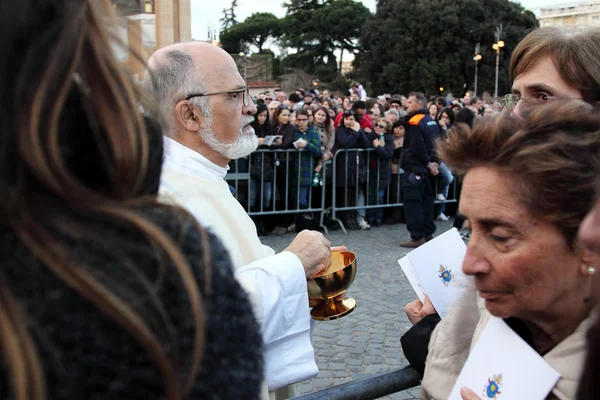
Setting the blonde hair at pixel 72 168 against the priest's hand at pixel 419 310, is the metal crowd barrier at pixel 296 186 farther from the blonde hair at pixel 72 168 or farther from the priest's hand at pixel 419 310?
the blonde hair at pixel 72 168

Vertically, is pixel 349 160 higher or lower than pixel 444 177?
higher

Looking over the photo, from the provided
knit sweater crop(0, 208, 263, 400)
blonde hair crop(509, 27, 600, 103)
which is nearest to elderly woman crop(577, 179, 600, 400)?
knit sweater crop(0, 208, 263, 400)

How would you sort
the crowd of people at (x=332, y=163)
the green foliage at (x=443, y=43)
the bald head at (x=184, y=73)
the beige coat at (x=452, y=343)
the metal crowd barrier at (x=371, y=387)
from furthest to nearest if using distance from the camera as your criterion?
the green foliage at (x=443, y=43) → the crowd of people at (x=332, y=163) → the bald head at (x=184, y=73) → the metal crowd barrier at (x=371, y=387) → the beige coat at (x=452, y=343)

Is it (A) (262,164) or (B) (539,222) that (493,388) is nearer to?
(B) (539,222)

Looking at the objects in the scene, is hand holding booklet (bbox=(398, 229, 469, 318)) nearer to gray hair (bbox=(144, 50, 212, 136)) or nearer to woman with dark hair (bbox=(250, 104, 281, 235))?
gray hair (bbox=(144, 50, 212, 136))

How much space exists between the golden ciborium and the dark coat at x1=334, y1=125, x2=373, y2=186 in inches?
276

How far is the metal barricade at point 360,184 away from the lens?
9.37 meters

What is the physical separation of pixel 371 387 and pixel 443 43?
5199cm

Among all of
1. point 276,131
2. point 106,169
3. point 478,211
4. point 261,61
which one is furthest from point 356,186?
point 261,61

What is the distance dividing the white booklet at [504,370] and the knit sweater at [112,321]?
788 mm

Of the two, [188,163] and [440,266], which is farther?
[188,163]

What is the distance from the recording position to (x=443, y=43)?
50.7 meters

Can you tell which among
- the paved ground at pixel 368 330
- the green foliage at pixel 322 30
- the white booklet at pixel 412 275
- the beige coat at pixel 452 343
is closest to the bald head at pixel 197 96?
the white booklet at pixel 412 275

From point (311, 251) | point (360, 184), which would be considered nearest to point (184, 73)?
point (311, 251)
